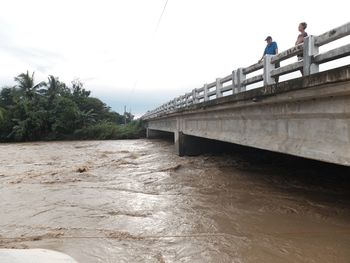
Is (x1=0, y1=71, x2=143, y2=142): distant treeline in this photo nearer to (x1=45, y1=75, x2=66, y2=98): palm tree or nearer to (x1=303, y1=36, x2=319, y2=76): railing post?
(x1=45, y1=75, x2=66, y2=98): palm tree

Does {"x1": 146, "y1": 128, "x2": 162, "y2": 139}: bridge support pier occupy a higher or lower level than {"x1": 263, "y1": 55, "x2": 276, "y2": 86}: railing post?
lower

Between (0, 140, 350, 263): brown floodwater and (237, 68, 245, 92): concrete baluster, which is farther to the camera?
(237, 68, 245, 92): concrete baluster

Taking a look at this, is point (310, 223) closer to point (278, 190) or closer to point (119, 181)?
point (278, 190)

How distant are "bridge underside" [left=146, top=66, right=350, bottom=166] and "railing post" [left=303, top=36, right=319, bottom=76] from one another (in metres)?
0.33

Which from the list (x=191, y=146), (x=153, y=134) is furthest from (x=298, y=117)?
(x=153, y=134)

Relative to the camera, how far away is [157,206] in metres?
8.28

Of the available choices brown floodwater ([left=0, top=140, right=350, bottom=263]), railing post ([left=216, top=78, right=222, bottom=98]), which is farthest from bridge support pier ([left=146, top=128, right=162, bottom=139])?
railing post ([left=216, top=78, right=222, bottom=98])

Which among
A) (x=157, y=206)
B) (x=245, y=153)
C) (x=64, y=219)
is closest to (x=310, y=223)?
(x=157, y=206)

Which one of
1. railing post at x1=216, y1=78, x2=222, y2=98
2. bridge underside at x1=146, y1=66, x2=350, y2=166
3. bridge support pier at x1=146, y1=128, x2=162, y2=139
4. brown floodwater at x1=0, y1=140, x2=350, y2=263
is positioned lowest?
brown floodwater at x1=0, y1=140, x2=350, y2=263

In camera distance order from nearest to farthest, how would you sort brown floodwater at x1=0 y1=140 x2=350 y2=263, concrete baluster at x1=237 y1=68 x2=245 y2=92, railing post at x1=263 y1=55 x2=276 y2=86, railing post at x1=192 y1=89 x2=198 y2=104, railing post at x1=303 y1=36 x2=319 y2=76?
1. brown floodwater at x1=0 y1=140 x2=350 y2=263
2. railing post at x1=303 y1=36 x2=319 y2=76
3. railing post at x1=263 y1=55 x2=276 y2=86
4. concrete baluster at x1=237 y1=68 x2=245 y2=92
5. railing post at x1=192 y1=89 x2=198 y2=104

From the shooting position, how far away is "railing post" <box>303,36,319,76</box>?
6.34 m

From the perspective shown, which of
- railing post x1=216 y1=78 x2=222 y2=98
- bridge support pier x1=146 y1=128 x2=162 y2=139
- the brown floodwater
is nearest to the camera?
the brown floodwater

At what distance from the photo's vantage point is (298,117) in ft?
23.0

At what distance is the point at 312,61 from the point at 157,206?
4.60 m
